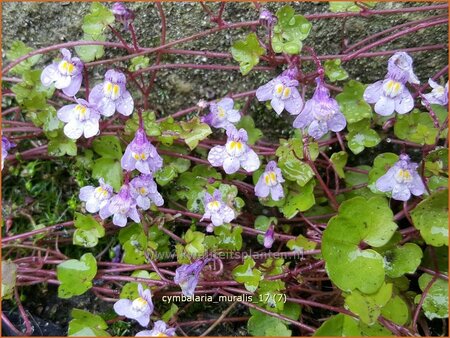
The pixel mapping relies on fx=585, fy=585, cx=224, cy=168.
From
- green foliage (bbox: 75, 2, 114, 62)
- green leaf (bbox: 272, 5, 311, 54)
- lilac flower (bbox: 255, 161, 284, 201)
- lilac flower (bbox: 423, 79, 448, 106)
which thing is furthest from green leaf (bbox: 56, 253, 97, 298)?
lilac flower (bbox: 423, 79, 448, 106)

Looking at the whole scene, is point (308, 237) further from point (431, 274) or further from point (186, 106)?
point (186, 106)

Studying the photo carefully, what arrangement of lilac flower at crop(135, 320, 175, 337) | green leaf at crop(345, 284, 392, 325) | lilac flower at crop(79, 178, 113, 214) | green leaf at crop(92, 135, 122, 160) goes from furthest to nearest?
green leaf at crop(92, 135, 122, 160)
lilac flower at crop(79, 178, 113, 214)
lilac flower at crop(135, 320, 175, 337)
green leaf at crop(345, 284, 392, 325)

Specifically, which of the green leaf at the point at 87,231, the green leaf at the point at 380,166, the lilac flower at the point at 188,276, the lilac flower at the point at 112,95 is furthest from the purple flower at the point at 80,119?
the green leaf at the point at 380,166

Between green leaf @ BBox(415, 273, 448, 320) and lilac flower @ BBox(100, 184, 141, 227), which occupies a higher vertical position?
lilac flower @ BBox(100, 184, 141, 227)

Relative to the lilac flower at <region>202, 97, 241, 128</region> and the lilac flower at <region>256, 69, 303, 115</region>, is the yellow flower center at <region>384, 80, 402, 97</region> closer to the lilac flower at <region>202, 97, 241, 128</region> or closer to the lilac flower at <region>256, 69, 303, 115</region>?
the lilac flower at <region>256, 69, 303, 115</region>

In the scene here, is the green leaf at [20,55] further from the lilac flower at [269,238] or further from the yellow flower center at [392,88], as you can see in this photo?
the yellow flower center at [392,88]

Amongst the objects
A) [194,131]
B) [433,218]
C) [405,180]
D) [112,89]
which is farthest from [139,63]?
[433,218]

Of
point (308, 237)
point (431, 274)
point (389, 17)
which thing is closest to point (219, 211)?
point (308, 237)
